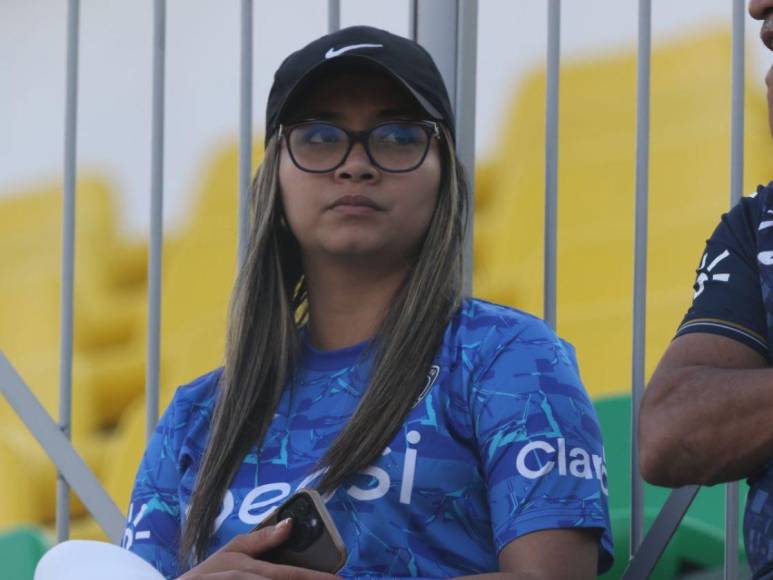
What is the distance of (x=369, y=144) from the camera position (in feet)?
8.11

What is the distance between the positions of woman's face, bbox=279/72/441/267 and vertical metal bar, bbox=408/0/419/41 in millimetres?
416

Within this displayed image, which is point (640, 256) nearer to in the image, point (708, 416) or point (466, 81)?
point (466, 81)

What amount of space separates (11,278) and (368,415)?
166 centimetres

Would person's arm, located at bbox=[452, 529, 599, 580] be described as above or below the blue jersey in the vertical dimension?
below

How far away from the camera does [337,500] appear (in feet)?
7.52

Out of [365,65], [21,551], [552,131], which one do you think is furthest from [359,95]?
[21,551]

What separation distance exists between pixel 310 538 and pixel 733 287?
684 millimetres

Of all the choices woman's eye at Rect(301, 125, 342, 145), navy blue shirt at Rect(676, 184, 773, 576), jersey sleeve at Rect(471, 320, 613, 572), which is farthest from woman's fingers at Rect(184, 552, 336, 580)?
woman's eye at Rect(301, 125, 342, 145)

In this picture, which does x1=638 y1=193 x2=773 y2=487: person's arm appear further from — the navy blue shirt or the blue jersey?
the blue jersey

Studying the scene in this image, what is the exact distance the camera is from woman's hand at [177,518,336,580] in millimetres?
2088

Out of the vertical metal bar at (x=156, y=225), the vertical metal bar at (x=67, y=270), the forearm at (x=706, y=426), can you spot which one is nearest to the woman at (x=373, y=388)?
the forearm at (x=706, y=426)

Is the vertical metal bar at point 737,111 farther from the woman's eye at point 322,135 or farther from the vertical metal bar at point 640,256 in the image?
the woman's eye at point 322,135

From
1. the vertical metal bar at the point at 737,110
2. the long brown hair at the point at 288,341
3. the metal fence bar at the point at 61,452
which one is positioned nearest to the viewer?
the long brown hair at the point at 288,341

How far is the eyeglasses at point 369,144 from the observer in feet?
8.13
